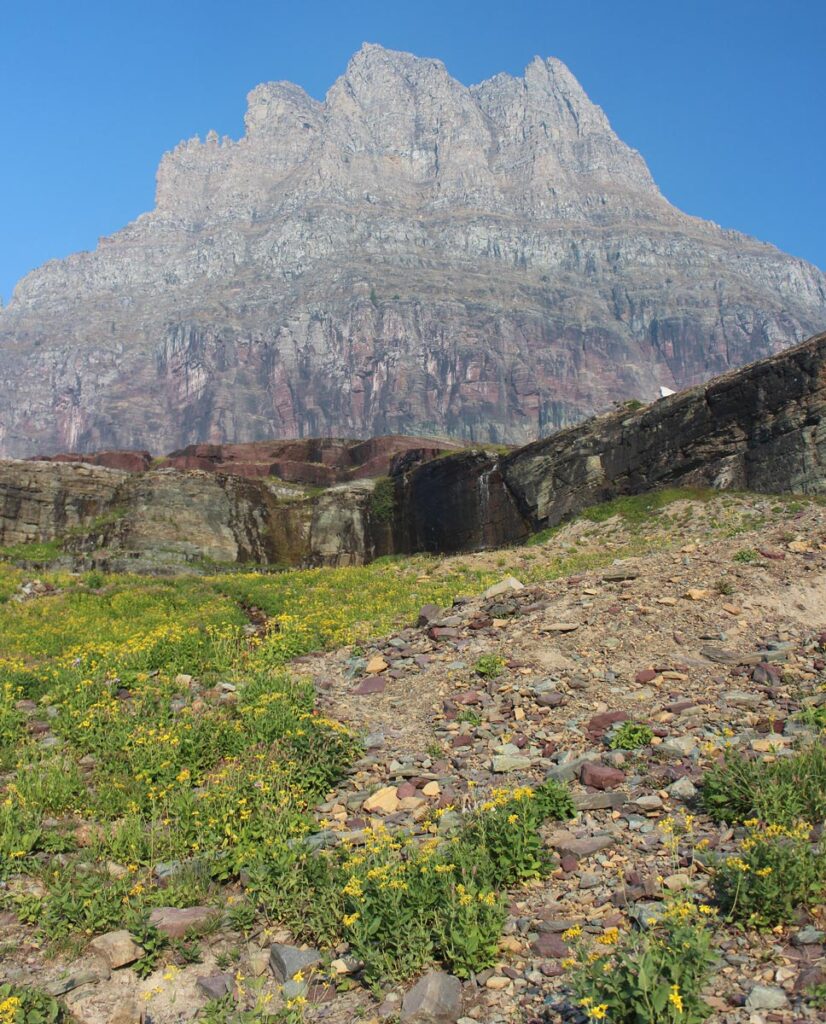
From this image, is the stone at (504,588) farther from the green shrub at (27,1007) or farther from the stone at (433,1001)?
the green shrub at (27,1007)

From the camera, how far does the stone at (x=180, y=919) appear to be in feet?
21.8

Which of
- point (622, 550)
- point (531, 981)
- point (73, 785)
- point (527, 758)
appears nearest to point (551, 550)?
point (622, 550)

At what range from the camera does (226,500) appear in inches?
2286

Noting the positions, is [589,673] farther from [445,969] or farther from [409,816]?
[445,969]

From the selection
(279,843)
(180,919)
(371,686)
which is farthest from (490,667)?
(180,919)

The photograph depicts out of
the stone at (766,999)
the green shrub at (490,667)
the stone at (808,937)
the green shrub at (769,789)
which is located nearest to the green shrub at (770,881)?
the stone at (808,937)

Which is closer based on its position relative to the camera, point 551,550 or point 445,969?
point 445,969

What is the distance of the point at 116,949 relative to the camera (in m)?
6.36

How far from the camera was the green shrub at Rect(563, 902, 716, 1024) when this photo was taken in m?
4.59

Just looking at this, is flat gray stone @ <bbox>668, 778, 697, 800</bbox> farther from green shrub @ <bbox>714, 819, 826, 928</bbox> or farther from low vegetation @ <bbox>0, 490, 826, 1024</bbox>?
green shrub @ <bbox>714, 819, 826, 928</bbox>

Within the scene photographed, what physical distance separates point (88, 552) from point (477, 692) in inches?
1876

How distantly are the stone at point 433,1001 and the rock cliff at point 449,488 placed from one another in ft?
112

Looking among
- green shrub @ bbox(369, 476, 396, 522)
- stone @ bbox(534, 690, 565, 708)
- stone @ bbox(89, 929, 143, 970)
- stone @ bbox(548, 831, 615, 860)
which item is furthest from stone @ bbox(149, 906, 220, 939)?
green shrub @ bbox(369, 476, 396, 522)

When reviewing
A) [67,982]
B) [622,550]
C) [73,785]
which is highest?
[622,550]
